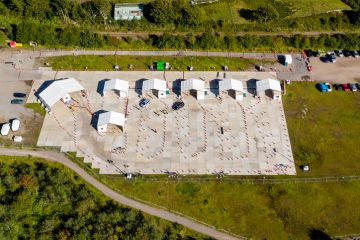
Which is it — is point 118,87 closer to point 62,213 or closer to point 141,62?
point 141,62

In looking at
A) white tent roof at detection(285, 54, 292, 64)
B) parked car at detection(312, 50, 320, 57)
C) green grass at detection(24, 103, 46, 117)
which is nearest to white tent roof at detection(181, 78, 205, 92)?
white tent roof at detection(285, 54, 292, 64)

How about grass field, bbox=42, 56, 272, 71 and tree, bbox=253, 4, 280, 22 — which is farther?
tree, bbox=253, 4, 280, 22

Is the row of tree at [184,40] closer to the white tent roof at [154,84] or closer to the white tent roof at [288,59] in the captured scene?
the white tent roof at [288,59]

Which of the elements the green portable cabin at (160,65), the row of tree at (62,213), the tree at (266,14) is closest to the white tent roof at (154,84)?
the green portable cabin at (160,65)

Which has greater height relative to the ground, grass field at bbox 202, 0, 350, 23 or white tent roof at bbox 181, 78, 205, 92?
grass field at bbox 202, 0, 350, 23

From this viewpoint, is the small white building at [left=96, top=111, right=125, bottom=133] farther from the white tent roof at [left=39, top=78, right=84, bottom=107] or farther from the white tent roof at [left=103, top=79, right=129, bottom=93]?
the white tent roof at [left=39, top=78, right=84, bottom=107]

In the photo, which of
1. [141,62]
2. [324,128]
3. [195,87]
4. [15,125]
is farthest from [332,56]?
[15,125]
